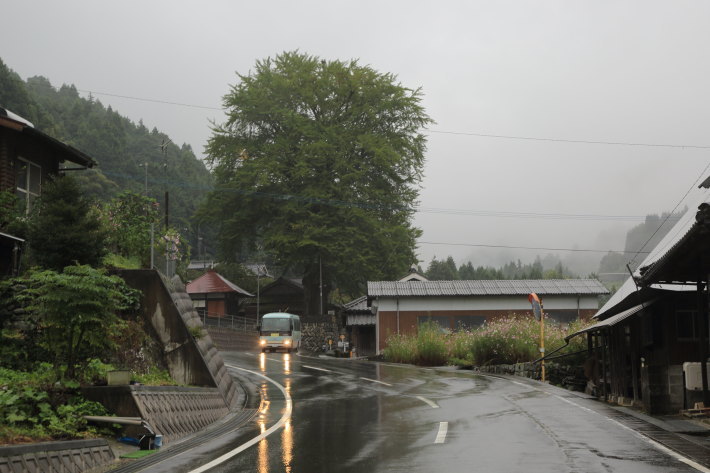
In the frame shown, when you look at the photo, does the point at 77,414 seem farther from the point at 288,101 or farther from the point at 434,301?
the point at 288,101

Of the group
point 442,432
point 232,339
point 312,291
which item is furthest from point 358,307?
point 442,432

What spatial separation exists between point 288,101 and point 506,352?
37393mm

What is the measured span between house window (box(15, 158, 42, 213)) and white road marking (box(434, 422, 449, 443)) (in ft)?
50.4

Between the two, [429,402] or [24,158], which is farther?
[24,158]

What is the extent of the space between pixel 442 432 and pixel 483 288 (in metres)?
40.8

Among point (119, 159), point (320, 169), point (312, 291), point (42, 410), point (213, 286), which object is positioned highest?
point (119, 159)

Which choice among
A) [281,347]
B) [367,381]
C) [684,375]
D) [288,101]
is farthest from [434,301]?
[684,375]

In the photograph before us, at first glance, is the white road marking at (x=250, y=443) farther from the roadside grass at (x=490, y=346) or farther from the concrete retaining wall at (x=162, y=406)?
the roadside grass at (x=490, y=346)

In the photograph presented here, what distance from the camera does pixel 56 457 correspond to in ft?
33.2

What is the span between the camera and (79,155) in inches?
1059

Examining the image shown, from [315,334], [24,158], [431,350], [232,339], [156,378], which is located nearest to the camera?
[156,378]

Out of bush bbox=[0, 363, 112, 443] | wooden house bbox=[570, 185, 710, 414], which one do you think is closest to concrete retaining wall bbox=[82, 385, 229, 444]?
bush bbox=[0, 363, 112, 443]

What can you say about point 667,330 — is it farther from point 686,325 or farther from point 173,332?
point 173,332

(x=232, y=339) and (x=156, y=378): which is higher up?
(x=156, y=378)
